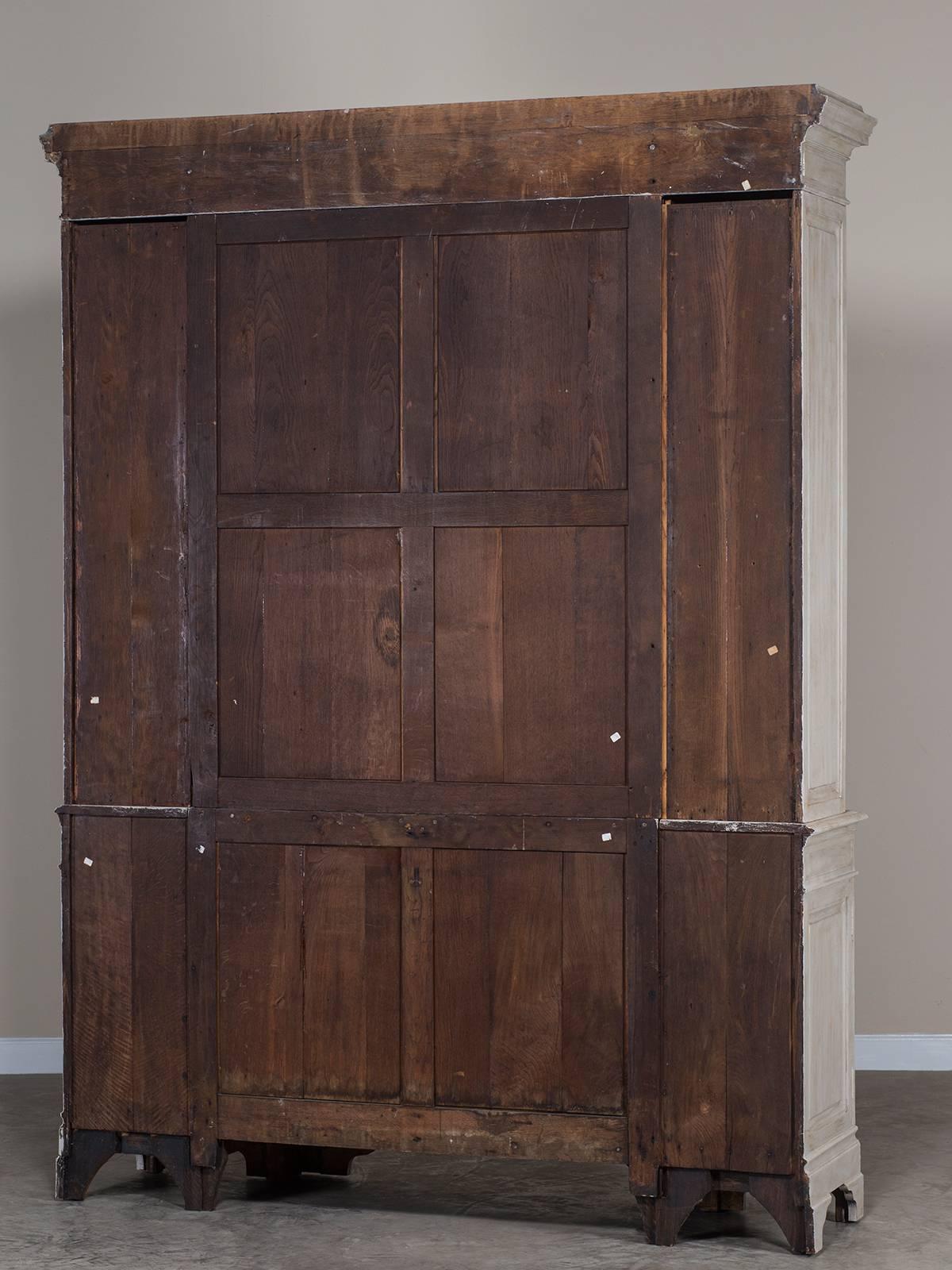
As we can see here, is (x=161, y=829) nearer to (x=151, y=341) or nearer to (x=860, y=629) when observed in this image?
(x=151, y=341)

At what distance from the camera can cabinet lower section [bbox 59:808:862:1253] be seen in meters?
3.66

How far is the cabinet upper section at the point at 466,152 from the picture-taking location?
3.63 m

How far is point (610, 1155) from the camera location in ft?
12.2

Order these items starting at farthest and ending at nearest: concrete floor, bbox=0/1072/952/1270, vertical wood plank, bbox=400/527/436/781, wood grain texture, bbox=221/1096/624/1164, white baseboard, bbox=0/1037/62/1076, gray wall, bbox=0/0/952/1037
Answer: white baseboard, bbox=0/1037/62/1076 → gray wall, bbox=0/0/952/1037 → vertical wood plank, bbox=400/527/436/781 → wood grain texture, bbox=221/1096/624/1164 → concrete floor, bbox=0/1072/952/1270

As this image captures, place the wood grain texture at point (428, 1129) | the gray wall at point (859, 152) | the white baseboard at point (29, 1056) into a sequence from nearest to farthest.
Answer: the wood grain texture at point (428, 1129) < the gray wall at point (859, 152) < the white baseboard at point (29, 1056)

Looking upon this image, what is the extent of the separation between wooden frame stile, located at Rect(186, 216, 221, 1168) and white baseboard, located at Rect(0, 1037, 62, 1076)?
1639mm

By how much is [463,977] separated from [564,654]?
2.65 ft

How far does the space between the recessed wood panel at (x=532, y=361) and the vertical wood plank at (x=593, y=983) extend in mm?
922

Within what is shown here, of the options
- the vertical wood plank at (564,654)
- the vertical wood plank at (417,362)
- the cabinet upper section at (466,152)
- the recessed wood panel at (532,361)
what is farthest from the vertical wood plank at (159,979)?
the cabinet upper section at (466,152)

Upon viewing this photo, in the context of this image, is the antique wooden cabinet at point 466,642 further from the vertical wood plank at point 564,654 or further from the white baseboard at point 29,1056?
the white baseboard at point 29,1056

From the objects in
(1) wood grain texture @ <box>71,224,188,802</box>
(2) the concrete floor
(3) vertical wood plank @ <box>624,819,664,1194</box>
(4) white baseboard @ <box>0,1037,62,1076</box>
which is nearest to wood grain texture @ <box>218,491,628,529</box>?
(1) wood grain texture @ <box>71,224,188,802</box>

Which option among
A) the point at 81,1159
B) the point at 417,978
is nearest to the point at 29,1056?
the point at 81,1159

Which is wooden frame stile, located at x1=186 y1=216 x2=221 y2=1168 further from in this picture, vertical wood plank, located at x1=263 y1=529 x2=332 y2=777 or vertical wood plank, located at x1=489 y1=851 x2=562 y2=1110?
vertical wood plank, located at x1=489 y1=851 x2=562 y2=1110

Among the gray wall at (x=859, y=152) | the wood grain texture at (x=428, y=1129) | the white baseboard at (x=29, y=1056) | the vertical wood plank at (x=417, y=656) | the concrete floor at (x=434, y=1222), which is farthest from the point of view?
the white baseboard at (x=29, y=1056)
